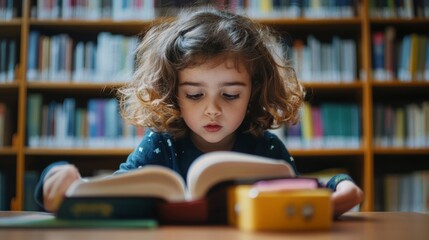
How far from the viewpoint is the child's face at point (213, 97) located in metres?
1.21

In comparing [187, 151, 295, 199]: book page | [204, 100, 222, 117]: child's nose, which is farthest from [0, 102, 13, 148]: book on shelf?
[187, 151, 295, 199]: book page

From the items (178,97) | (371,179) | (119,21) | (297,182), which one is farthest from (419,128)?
(297,182)

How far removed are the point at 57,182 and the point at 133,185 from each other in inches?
4.7

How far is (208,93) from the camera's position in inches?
47.8

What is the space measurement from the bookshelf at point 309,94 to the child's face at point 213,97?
54.1 inches

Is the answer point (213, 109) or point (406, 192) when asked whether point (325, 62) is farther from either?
point (213, 109)

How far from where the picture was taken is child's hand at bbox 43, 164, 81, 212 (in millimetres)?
805

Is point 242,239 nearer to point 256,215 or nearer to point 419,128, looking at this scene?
point 256,215

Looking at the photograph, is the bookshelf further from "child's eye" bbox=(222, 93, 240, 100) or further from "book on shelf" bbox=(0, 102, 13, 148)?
"child's eye" bbox=(222, 93, 240, 100)

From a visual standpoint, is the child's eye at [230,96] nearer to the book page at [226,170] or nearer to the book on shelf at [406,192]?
the book page at [226,170]

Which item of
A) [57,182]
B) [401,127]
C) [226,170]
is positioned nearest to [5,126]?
[401,127]

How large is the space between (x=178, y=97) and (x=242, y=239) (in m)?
0.72

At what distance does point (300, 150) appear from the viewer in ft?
8.57

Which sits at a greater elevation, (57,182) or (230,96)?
(230,96)
